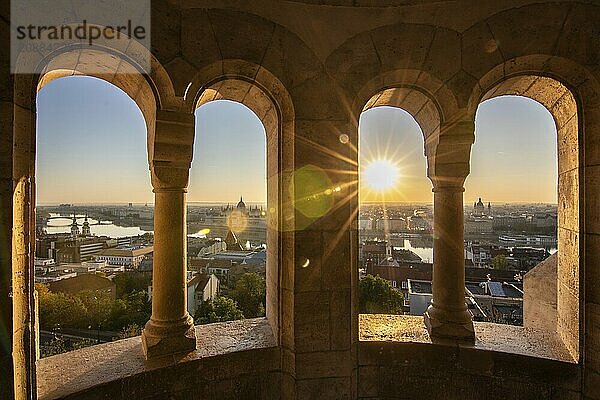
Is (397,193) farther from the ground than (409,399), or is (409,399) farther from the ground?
(397,193)

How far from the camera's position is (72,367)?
4.03 m

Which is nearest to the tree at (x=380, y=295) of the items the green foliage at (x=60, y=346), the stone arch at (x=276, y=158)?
the stone arch at (x=276, y=158)

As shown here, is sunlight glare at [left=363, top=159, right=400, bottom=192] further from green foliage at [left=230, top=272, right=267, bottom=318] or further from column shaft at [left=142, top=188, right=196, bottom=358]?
green foliage at [left=230, top=272, right=267, bottom=318]

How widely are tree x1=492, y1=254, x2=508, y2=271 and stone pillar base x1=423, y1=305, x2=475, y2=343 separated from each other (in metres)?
7.29

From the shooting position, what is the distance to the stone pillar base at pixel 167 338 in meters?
4.15

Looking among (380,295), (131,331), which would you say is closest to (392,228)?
(380,295)

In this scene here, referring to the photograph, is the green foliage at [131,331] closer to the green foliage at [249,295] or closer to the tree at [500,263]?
the green foliage at [249,295]

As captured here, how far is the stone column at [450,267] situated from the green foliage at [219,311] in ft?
19.6

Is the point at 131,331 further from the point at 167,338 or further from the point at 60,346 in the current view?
the point at 167,338

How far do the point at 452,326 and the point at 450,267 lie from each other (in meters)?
0.66

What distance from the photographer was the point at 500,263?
39.1 ft

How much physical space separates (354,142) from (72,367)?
367 cm

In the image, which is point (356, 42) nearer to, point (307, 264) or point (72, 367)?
point (307, 264)

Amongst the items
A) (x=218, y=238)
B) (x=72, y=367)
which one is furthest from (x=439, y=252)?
(x=218, y=238)
